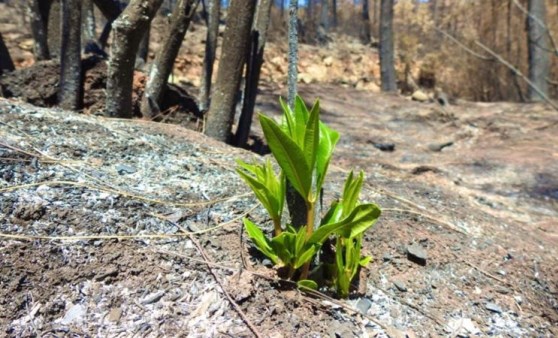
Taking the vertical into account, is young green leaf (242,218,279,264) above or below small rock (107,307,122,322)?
above

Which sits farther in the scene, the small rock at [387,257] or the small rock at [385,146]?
the small rock at [385,146]

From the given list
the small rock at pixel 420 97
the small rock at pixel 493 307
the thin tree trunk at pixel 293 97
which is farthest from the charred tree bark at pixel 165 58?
the small rock at pixel 420 97

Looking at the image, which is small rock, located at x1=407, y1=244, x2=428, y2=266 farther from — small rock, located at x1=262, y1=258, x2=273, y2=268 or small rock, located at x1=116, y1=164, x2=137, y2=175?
small rock, located at x1=116, y1=164, x2=137, y2=175

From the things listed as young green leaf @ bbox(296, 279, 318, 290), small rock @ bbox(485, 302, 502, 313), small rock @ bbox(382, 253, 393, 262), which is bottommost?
small rock @ bbox(485, 302, 502, 313)

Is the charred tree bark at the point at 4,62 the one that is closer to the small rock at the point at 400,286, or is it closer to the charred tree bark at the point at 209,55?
the charred tree bark at the point at 209,55

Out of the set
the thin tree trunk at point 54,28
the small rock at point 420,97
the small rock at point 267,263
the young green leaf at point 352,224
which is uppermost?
the thin tree trunk at point 54,28

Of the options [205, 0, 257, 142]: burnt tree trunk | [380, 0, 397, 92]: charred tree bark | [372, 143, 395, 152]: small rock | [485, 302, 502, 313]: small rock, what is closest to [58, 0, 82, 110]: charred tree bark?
[205, 0, 257, 142]: burnt tree trunk
